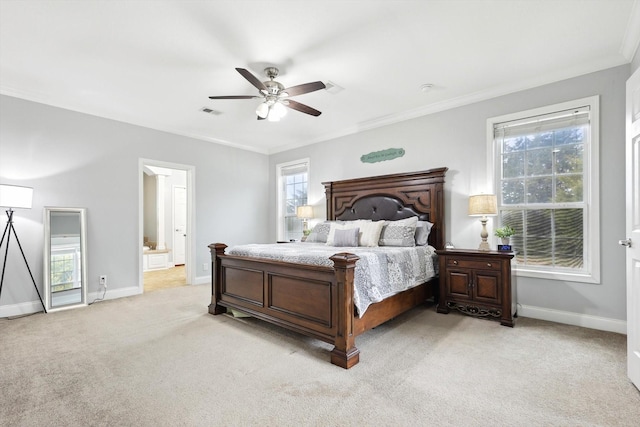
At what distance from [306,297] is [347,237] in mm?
1353

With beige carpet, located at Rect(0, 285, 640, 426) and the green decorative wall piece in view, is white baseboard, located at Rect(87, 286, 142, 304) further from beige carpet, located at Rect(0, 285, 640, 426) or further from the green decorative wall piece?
the green decorative wall piece

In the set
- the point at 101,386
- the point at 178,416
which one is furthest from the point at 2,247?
the point at 178,416

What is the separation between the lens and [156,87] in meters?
3.54

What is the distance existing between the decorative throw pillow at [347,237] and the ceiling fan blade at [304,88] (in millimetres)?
1740

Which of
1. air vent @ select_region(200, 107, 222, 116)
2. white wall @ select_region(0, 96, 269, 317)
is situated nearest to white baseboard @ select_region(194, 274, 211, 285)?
white wall @ select_region(0, 96, 269, 317)

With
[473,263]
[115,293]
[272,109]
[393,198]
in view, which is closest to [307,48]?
[272,109]

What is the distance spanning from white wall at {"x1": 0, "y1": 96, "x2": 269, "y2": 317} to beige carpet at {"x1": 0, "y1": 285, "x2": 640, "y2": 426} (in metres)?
1.13

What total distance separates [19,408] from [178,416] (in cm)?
93

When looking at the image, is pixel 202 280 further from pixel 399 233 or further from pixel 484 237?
pixel 484 237

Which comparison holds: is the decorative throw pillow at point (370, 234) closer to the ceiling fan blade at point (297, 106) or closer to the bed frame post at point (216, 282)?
the ceiling fan blade at point (297, 106)

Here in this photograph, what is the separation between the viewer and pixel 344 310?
2273 millimetres

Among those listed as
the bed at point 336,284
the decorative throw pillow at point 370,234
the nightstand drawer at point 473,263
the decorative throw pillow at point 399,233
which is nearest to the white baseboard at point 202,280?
the bed at point 336,284

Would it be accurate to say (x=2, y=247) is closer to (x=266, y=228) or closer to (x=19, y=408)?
(x=19, y=408)

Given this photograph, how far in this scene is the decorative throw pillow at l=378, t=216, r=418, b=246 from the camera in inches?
145
